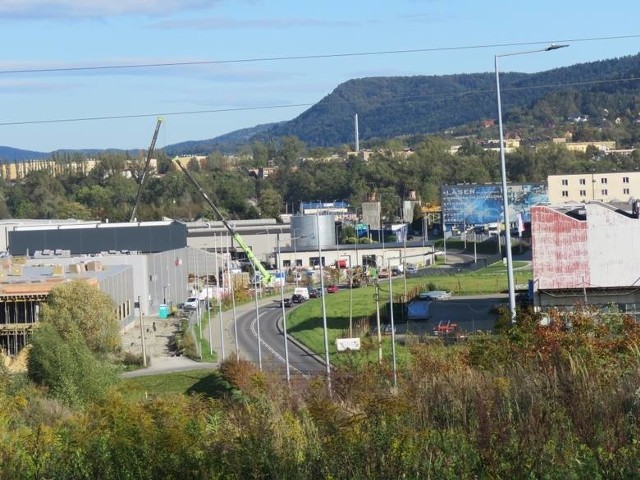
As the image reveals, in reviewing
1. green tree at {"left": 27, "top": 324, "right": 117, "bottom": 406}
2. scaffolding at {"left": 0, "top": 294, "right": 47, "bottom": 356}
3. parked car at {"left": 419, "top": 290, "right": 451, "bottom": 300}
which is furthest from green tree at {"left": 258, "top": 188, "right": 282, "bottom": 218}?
green tree at {"left": 27, "top": 324, "right": 117, "bottom": 406}

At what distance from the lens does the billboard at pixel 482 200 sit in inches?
3248

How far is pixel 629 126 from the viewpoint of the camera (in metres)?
190

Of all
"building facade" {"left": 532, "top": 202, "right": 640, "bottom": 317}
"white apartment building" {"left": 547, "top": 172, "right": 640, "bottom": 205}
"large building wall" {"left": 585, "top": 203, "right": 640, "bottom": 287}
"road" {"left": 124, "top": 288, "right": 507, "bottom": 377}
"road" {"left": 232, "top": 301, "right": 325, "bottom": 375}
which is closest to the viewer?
"road" {"left": 232, "top": 301, "right": 325, "bottom": 375}

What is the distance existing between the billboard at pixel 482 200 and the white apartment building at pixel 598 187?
129 cm

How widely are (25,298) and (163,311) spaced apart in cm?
1376

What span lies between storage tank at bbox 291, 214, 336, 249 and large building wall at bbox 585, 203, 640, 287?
40.9 meters

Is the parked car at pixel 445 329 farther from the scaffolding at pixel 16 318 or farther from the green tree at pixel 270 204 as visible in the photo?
the green tree at pixel 270 204

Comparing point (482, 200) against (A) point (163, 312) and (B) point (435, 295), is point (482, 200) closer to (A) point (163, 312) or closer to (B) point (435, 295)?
(A) point (163, 312)

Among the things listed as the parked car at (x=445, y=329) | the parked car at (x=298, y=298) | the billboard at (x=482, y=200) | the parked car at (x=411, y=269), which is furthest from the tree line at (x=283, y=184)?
the parked car at (x=445, y=329)

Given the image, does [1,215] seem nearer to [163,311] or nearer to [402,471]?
[163,311]

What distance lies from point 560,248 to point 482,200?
53.0 meters

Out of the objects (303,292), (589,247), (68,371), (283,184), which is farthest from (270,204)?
(68,371)

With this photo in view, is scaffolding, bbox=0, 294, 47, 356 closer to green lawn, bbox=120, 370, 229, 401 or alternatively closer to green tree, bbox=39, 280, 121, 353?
green tree, bbox=39, 280, 121, 353

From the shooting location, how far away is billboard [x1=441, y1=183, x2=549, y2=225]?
82500 millimetres
